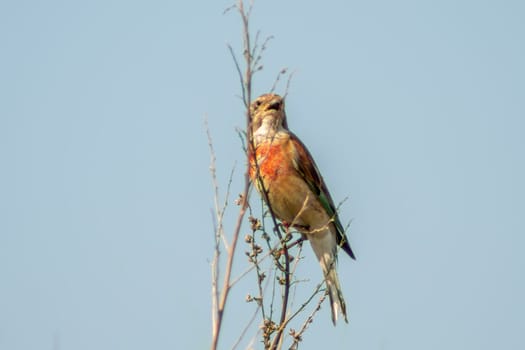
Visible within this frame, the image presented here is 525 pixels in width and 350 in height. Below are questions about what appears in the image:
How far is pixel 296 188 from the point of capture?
641 centimetres

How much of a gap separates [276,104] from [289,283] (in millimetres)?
2224

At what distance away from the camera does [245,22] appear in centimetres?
364

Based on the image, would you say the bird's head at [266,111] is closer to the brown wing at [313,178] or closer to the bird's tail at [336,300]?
the brown wing at [313,178]

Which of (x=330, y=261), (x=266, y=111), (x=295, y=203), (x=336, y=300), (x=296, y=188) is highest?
(x=266, y=111)

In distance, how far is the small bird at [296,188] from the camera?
6.30m

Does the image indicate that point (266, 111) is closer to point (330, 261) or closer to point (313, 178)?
point (313, 178)

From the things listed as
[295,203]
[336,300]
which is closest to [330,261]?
[336,300]

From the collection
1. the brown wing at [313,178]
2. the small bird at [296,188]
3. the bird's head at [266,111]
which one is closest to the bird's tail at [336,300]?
the small bird at [296,188]

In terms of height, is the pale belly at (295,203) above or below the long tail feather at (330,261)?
above

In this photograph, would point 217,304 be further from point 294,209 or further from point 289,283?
point 294,209

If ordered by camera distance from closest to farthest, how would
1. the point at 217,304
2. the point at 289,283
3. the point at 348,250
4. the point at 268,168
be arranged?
1. the point at 217,304
2. the point at 289,283
3. the point at 268,168
4. the point at 348,250

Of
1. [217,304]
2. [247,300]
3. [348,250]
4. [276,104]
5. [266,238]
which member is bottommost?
[217,304]

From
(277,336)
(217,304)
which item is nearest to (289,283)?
(277,336)

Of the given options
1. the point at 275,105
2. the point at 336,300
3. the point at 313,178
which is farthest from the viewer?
the point at 313,178
